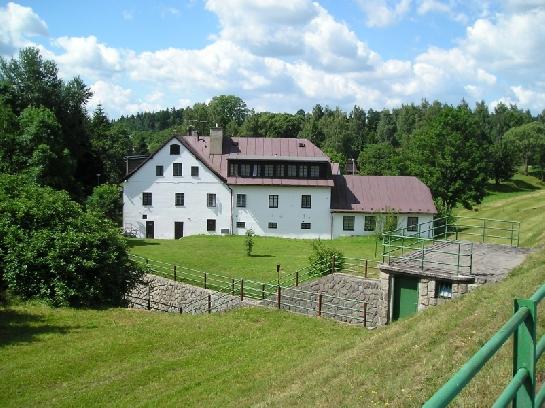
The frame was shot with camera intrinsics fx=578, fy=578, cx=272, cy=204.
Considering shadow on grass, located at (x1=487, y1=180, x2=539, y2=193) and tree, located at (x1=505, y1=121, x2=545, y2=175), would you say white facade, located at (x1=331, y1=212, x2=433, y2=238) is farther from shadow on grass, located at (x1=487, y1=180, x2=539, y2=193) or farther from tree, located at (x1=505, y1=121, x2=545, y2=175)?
tree, located at (x1=505, y1=121, x2=545, y2=175)

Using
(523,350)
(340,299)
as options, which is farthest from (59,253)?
(523,350)

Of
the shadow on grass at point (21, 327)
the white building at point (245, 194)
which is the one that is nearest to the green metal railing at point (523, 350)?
the shadow on grass at point (21, 327)

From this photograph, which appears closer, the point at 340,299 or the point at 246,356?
the point at 246,356

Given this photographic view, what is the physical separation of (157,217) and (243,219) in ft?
24.0

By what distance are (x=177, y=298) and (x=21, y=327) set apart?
34.0 ft

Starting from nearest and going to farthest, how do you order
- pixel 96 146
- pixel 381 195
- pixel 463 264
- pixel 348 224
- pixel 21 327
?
pixel 21 327
pixel 463 264
pixel 348 224
pixel 381 195
pixel 96 146

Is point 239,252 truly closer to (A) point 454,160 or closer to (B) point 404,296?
(B) point 404,296

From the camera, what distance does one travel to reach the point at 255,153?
4931 cm

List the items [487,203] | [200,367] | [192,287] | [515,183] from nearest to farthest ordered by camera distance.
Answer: [200,367] < [192,287] < [487,203] < [515,183]

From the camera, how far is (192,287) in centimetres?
2752

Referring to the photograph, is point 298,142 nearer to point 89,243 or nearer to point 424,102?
point 89,243

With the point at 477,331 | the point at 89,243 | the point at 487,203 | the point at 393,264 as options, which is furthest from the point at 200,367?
the point at 487,203

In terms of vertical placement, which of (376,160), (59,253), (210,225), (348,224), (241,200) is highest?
(376,160)

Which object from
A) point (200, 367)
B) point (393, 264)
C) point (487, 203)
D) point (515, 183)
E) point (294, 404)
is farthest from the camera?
point (515, 183)
